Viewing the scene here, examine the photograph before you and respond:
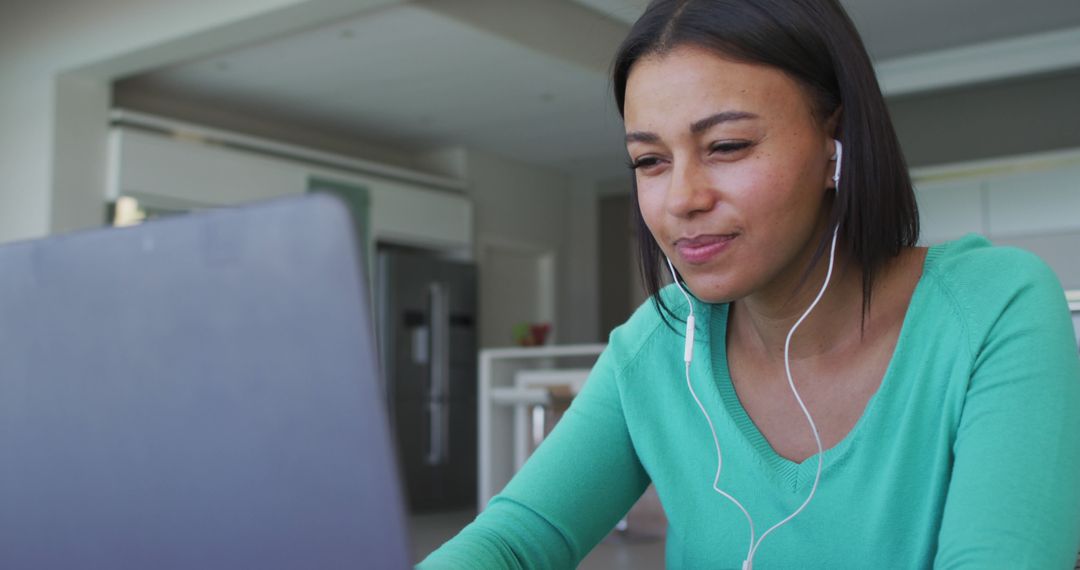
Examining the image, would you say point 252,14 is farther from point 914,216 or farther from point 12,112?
point 914,216

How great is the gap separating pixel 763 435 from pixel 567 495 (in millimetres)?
184

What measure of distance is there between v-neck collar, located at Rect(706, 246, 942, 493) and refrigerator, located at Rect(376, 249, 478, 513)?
6.25 m

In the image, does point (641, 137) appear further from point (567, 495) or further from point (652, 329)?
point (567, 495)

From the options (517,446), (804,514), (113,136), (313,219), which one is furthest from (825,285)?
(113,136)

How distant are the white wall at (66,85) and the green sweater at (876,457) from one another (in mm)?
4864

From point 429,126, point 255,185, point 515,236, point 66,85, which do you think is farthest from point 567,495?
point 515,236

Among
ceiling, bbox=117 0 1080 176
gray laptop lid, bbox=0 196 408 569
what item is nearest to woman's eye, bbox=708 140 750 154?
gray laptop lid, bbox=0 196 408 569

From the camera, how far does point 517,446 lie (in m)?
6.33

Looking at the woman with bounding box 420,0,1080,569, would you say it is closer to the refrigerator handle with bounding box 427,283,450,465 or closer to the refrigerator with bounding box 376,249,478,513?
the refrigerator with bounding box 376,249,478,513

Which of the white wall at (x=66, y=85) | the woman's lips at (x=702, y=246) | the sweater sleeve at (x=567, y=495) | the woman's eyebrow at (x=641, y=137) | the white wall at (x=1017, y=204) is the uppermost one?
the white wall at (x=66, y=85)

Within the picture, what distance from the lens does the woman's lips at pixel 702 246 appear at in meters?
0.90

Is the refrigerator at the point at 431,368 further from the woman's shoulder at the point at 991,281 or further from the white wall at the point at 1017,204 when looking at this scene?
the woman's shoulder at the point at 991,281

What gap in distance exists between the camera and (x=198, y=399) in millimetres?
450

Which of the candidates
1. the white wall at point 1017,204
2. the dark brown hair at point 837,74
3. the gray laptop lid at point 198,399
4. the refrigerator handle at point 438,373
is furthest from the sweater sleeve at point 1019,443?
the refrigerator handle at point 438,373
